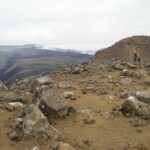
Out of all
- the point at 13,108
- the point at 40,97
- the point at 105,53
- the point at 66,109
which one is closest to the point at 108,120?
the point at 66,109

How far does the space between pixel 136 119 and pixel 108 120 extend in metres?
1.12

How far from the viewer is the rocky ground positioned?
43.2 feet

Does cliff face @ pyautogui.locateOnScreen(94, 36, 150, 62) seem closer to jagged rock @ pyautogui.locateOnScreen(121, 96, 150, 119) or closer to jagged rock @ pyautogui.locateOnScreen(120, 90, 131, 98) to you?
jagged rock @ pyautogui.locateOnScreen(120, 90, 131, 98)

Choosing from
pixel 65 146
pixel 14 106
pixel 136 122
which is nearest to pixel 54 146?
pixel 65 146

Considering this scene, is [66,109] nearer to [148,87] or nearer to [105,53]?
[148,87]

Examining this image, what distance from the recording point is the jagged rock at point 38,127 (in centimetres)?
1316

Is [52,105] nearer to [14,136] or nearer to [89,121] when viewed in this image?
[89,121]

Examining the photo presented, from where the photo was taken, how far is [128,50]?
120 ft

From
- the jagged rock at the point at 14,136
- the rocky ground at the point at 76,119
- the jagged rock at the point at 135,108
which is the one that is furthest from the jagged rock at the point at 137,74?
the jagged rock at the point at 14,136

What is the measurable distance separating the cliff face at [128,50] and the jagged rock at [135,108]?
18339mm

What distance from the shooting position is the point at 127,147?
43.8 ft

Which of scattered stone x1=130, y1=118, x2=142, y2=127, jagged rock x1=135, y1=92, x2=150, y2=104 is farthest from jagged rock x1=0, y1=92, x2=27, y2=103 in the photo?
jagged rock x1=135, y1=92, x2=150, y2=104

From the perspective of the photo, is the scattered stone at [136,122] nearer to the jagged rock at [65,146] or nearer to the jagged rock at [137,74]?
the jagged rock at [65,146]

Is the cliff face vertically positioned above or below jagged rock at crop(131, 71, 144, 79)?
above
